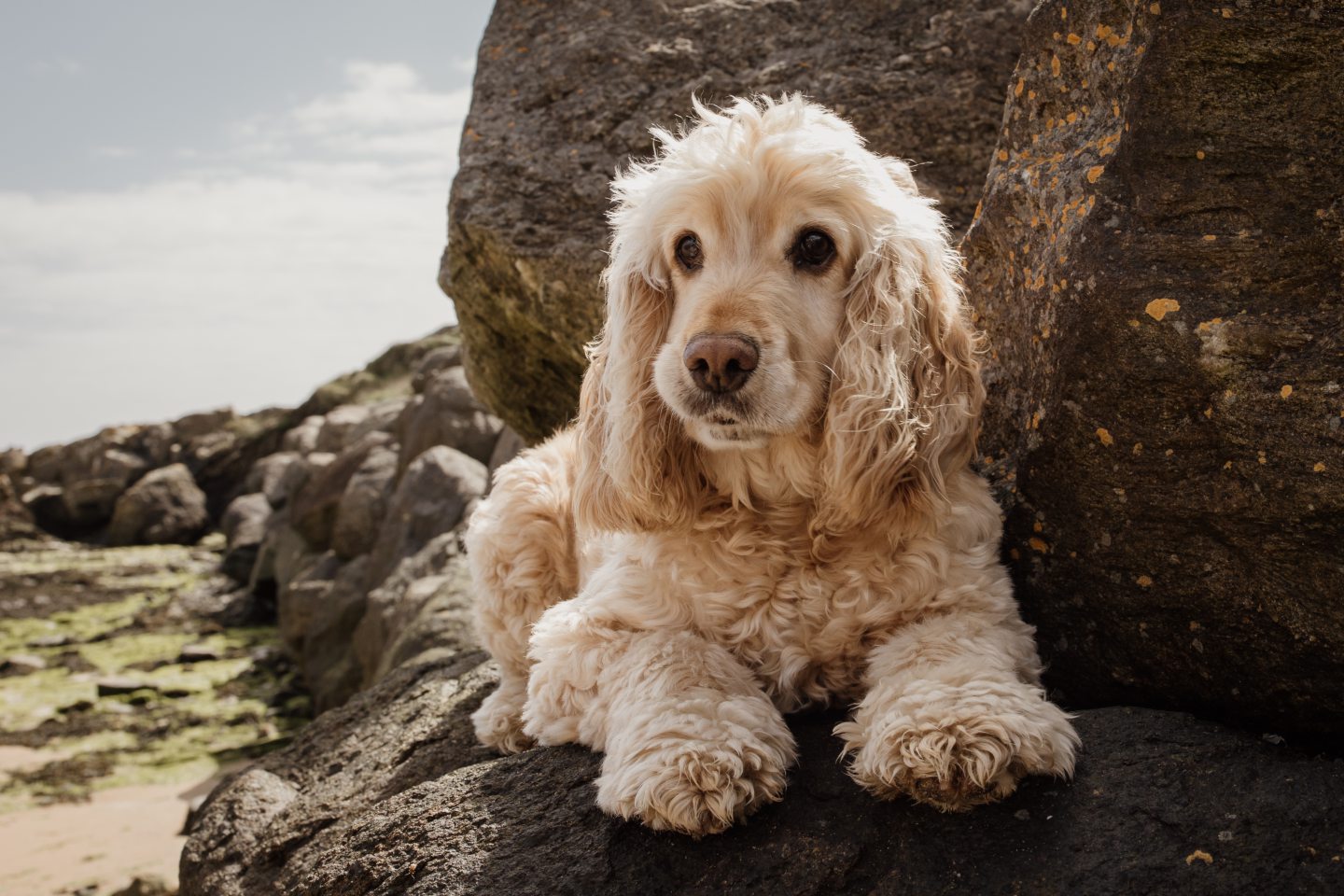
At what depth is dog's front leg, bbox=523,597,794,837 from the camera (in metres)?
2.73

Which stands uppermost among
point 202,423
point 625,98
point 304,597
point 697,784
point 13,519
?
point 625,98

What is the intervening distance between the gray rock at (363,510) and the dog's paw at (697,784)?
11037 millimetres

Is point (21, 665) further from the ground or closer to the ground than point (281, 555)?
closer to the ground

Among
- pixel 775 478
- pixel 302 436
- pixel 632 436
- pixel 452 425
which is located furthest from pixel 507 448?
pixel 302 436

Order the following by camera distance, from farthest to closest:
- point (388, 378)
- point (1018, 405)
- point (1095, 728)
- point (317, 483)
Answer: point (388, 378)
point (317, 483)
point (1018, 405)
point (1095, 728)

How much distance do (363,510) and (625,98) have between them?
9.18 m

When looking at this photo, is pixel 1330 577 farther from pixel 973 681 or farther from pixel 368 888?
pixel 368 888

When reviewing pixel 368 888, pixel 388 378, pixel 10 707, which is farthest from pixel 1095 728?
pixel 388 378

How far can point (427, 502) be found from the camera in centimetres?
1112

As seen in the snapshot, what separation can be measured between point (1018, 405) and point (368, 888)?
265 centimetres

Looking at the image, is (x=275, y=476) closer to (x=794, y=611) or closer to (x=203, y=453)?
(x=203, y=453)

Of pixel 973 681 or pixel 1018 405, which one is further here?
pixel 1018 405

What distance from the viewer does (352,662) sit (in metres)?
11.0

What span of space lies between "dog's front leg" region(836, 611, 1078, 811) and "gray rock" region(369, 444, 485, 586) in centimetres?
785
